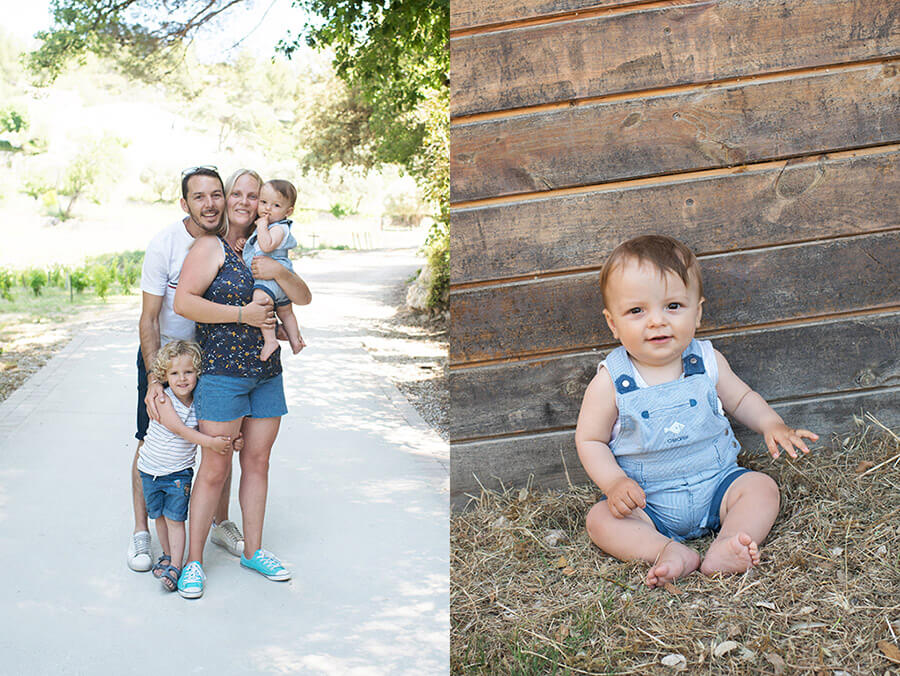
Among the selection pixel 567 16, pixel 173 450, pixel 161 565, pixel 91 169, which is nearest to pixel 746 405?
pixel 567 16

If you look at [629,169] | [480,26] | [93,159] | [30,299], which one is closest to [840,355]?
[629,169]

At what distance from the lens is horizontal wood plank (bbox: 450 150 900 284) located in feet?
7.00

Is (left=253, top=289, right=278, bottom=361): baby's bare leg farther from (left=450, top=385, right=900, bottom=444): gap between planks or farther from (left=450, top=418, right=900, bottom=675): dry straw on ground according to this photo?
(left=450, top=418, right=900, bottom=675): dry straw on ground

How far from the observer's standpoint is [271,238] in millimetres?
2252

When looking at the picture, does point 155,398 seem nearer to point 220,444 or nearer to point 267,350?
point 220,444

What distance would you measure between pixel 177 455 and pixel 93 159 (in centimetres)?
1021

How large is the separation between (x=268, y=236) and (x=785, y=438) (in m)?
1.47

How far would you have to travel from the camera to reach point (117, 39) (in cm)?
610

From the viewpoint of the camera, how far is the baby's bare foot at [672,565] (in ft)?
5.71

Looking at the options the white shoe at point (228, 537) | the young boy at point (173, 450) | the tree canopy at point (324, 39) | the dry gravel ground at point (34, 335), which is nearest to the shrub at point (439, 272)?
the tree canopy at point (324, 39)

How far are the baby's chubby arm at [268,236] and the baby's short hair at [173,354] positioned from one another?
0.36 m

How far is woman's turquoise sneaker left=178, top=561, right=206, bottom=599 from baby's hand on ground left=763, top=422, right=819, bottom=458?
5.35 ft

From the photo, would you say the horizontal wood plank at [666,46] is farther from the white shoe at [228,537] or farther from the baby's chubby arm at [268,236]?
the white shoe at [228,537]

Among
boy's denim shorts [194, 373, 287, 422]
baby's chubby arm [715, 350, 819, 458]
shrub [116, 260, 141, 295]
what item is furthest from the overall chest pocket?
shrub [116, 260, 141, 295]
